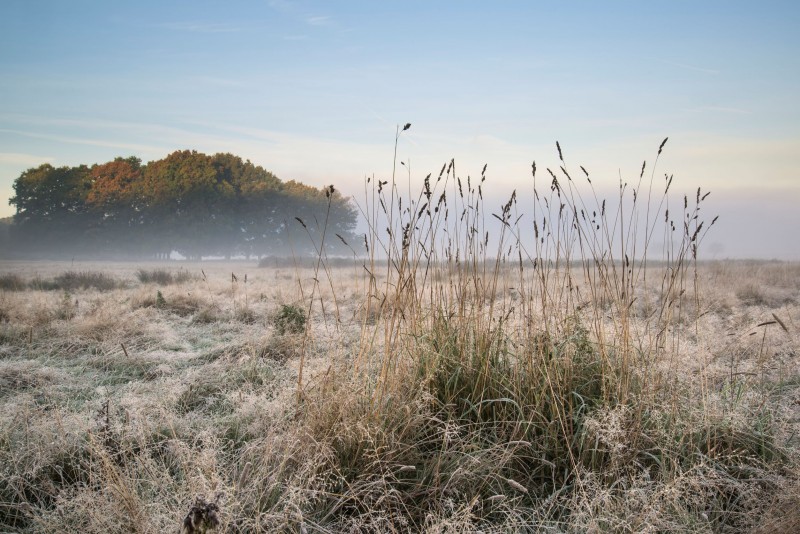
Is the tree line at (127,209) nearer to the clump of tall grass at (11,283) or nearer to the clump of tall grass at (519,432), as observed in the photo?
the clump of tall grass at (11,283)

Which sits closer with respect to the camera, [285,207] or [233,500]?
[233,500]

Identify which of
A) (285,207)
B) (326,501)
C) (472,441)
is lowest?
(326,501)

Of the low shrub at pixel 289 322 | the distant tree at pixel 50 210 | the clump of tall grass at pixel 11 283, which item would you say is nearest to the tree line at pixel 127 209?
the distant tree at pixel 50 210

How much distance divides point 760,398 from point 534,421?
1.73m

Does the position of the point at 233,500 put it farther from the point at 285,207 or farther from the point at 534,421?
the point at 285,207

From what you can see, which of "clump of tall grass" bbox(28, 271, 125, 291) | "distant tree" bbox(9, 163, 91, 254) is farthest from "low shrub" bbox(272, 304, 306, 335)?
"distant tree" bbox(9, 163, 91, 254)

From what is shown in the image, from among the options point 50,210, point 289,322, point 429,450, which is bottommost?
point 429,450

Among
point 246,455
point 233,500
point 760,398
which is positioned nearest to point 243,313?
point 246,455

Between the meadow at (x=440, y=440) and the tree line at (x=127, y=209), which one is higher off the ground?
the tree line at (x=127, y=209)

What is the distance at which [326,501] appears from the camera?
245cm

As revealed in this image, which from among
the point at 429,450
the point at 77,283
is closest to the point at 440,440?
the point at 429,450

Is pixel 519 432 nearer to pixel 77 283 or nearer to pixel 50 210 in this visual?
pixel 77 283

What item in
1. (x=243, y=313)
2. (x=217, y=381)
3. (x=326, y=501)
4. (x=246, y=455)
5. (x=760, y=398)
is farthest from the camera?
(x=243, y=313)

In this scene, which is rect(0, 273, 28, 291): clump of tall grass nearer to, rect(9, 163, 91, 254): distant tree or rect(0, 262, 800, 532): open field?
rect(0, 262, 800, 532): open field
